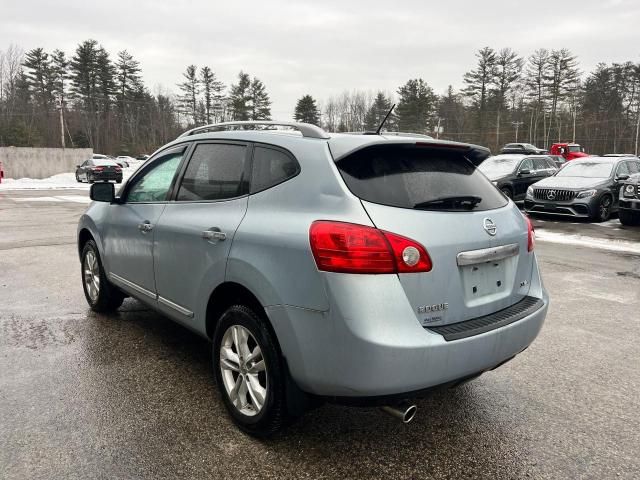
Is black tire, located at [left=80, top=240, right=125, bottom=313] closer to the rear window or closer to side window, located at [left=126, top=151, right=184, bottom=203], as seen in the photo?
side window, located at [left=126, top=151, right=184, bottom=203]

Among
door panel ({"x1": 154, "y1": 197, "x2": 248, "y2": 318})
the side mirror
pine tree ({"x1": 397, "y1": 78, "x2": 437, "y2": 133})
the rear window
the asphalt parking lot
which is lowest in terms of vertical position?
the asphalt parking lot

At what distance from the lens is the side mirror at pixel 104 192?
169 inches

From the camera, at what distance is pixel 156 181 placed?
3.92 metres

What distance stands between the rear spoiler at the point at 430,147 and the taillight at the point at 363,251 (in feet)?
1.47

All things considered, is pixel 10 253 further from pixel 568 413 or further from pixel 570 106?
pixel 570 106

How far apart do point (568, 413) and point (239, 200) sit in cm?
240

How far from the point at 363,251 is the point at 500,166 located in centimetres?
1514

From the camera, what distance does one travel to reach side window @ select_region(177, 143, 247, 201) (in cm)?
303

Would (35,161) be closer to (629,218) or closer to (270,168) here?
(629,218)

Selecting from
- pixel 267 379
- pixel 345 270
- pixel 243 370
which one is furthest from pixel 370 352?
pixel 243 370

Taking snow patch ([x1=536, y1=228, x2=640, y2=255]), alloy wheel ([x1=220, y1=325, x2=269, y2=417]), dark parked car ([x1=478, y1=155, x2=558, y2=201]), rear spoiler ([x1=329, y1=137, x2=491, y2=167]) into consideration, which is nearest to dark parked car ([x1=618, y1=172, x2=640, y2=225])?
snow patch ([x1=536, y1=228, x2=640, y2=255])

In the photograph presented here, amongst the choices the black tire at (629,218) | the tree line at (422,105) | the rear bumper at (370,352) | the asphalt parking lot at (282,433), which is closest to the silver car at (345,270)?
the rear bumper at (370,352)

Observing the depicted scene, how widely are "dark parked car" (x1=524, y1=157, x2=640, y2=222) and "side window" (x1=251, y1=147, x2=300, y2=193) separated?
12.0m

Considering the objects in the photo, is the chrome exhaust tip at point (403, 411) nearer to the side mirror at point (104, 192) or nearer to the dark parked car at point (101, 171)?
the side mirror at point (104, 192)
